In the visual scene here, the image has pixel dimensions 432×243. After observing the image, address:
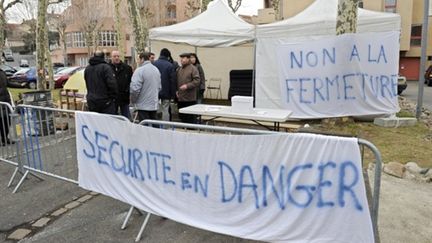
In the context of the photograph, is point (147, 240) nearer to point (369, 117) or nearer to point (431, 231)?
point (431, 231)

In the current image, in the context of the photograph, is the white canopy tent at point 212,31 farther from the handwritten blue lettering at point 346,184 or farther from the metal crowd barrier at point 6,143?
the handwritten blue lettering at point 346,184

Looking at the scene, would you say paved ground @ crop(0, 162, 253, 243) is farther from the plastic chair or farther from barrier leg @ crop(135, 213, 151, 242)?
the plastic chair

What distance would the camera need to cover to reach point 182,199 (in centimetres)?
347

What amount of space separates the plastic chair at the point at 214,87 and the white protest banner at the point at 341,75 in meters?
6.02

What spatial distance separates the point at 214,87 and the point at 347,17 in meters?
7.40

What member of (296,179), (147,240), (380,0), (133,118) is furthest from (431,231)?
(380,0)

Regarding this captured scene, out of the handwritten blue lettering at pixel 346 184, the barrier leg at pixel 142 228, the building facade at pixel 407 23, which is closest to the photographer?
the handwritten blue lettering at pixel 346 184

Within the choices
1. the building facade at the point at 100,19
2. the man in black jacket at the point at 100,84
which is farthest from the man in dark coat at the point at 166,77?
the building facade at the point at 100,19

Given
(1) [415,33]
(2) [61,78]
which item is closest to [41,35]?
(2) [61,78]

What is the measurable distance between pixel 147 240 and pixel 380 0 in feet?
112

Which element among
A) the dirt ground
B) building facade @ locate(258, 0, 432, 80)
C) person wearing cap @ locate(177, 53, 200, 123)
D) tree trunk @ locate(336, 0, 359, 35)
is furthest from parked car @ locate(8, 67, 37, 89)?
the dirt ground

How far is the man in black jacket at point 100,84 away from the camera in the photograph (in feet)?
20.5

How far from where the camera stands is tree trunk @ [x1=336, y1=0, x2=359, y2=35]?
823cm

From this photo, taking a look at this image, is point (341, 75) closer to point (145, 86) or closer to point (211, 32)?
point (211, 32)
